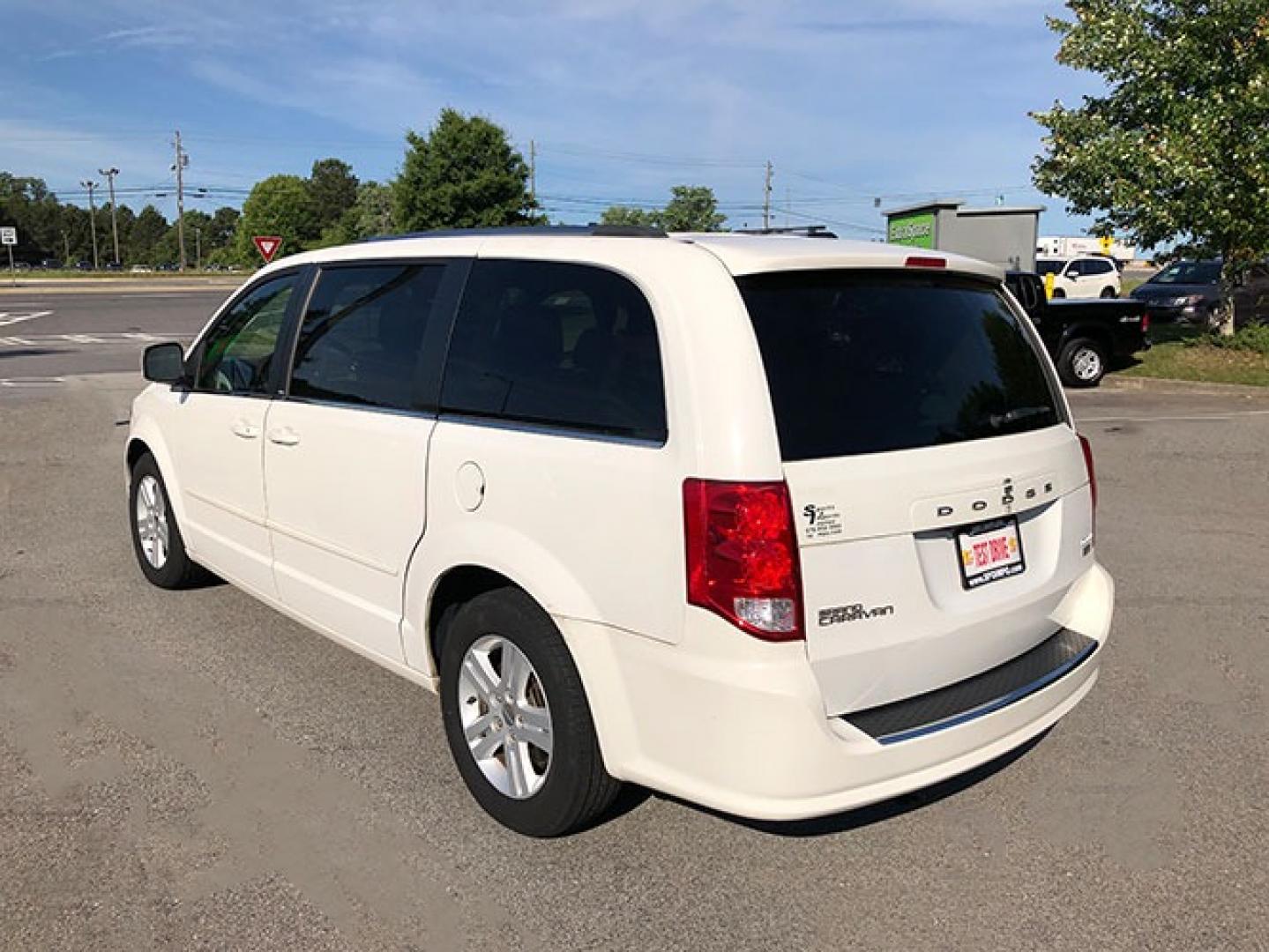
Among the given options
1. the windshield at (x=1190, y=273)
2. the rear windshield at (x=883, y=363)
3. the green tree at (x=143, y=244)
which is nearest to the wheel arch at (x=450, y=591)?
the rear windshield at (x=883, y=363)

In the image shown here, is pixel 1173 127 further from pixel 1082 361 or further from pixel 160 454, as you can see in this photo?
pixel 160 454

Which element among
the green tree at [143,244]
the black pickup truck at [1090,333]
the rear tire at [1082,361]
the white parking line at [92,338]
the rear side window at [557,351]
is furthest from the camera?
the green tree at [143,244]

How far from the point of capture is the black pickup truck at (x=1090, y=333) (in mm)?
15289

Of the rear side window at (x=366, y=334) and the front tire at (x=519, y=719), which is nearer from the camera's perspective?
the front tire at (x=519, y=719)

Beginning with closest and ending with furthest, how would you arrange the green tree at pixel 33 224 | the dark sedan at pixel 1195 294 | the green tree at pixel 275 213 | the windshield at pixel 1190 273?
1. the dark sedan at pixel 1195 294
2. the windshield at pixel 1190 273
3. the green tree at pixel 275 213
4. the green tree at pixel 33 224

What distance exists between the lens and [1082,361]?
608 inches

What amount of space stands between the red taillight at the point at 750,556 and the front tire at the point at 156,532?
135 inches

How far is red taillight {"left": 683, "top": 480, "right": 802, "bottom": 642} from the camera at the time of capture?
2.45m

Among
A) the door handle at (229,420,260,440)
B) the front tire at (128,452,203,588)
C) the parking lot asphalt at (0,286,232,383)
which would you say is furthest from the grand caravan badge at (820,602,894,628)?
the parking lot asphalt at (0,286,232,383)

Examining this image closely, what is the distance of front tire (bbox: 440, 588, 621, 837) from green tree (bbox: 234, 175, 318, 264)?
99.0m

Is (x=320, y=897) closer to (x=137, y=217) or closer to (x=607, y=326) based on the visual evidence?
(x=607, y=326)

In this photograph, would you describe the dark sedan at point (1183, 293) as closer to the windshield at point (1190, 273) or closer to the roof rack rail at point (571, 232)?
the windshield at point (1190, 273)

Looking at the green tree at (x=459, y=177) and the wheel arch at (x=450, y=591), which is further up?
the green tree at (x=459, y=177)

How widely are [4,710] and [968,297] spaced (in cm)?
381
